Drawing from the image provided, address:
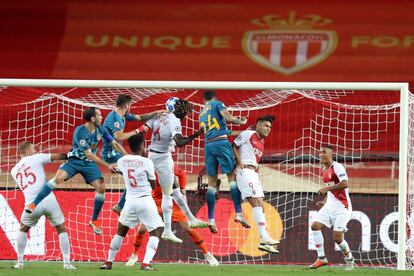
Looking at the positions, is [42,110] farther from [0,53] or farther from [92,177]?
[0,53]

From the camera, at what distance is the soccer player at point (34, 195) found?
826 cm

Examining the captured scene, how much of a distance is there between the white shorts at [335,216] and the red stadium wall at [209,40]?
5664mm

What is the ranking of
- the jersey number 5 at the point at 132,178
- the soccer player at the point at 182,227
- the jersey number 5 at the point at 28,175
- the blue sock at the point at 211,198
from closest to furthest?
the jersey number 5 at the point at 132,178
the jersey number 5 at the point at 28,175
the soccer player at the point at 182,227
the blue sock at the point at 211,198

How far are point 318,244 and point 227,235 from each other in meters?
1.32

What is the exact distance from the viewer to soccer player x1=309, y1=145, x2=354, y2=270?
9102 millimetres

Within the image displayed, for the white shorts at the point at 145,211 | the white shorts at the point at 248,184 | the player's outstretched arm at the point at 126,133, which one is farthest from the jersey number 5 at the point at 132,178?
the white shorts at the point at 248,184

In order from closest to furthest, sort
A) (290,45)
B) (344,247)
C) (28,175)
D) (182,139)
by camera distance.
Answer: (28,175)
(182,139)
(344,247)
(290,45)

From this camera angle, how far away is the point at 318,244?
9.16 m

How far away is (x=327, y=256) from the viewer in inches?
398

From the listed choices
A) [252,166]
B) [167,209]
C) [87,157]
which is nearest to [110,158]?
[87,157]

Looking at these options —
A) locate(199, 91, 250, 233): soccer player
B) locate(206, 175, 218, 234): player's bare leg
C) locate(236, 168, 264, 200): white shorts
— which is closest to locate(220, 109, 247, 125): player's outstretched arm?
locate(199, 91, 250, 233): soccer player

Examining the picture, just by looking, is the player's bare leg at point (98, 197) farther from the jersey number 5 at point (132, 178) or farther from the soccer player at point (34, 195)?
the jersey number 5 at point (132, 178)

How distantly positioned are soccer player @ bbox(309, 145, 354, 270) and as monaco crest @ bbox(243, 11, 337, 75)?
232 inches

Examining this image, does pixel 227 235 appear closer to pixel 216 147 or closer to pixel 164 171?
pixel 216 147
